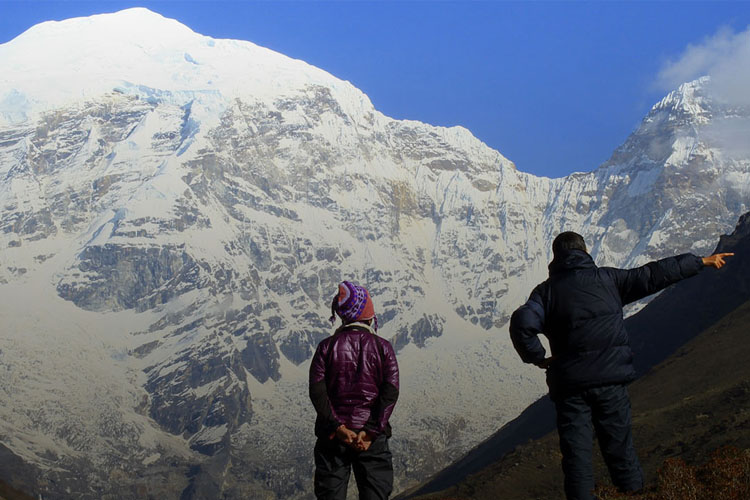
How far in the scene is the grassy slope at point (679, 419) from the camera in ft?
185

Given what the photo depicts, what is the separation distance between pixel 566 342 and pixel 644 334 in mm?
162458

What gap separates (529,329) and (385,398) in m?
2.07

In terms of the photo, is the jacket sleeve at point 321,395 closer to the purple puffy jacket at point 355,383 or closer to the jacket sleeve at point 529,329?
→ the purple puffy jacket at point 355,383

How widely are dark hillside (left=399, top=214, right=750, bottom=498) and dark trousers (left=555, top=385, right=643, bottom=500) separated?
132 metres

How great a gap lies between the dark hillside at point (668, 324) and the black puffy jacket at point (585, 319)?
435 ft

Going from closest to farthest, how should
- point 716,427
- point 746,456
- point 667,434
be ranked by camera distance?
point 746,456
point 716,427
point 667,434

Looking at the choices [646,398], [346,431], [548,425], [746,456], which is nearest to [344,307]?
[346,431]

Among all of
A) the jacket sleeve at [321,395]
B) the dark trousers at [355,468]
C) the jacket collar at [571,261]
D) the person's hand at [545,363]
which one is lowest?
the dark trousers at [355,468]

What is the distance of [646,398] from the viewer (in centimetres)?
9781

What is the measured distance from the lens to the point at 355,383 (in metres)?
12.5

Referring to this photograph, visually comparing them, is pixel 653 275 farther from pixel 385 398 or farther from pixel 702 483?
pixel 385 398

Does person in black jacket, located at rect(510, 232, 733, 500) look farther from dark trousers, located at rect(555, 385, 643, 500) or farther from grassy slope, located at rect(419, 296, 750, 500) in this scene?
grassy slope, located at rect(419, 296, 750, 500)

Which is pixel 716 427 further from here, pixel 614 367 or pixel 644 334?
pixel 644 334

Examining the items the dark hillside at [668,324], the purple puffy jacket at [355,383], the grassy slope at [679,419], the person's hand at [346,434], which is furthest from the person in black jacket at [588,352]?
the dark hillside at [668,324]
